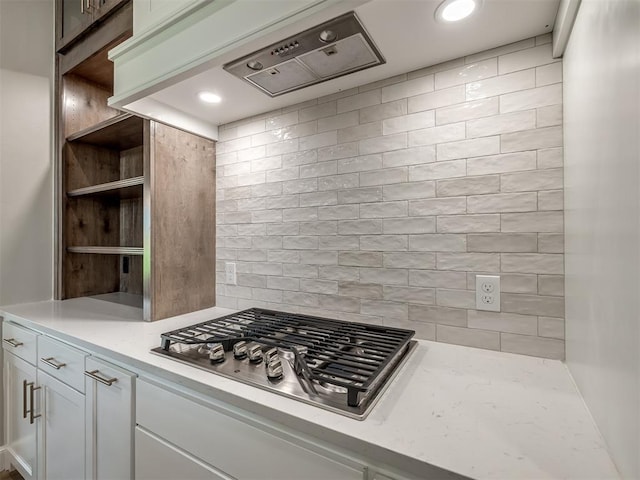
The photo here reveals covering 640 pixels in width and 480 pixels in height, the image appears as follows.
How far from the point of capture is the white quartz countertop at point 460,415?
1.71 ft

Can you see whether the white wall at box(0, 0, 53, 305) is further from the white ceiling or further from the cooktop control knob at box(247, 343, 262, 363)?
the cooktop control knob at box(247, 343, 262, 363)

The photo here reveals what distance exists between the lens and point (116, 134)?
1745 mm

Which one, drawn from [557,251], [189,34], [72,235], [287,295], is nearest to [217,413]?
[287,295]

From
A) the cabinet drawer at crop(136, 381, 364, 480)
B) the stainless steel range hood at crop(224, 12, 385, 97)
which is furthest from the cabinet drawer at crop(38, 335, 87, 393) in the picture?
the stainless steel range hood at crop(224, 12, 385, 97)

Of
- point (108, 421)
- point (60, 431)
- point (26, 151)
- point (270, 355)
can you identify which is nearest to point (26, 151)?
point (26, 151)

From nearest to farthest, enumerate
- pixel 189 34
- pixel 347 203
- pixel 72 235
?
pixel 189 34 < pixel 347 203 < pixel 72 235

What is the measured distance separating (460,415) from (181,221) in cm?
135

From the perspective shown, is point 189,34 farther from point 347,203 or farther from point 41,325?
point 41,325

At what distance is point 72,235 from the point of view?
190cm

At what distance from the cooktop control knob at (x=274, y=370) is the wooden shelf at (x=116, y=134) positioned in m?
1.34

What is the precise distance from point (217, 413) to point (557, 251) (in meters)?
1.04

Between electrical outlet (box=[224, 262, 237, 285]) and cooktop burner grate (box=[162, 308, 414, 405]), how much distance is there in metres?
0.27

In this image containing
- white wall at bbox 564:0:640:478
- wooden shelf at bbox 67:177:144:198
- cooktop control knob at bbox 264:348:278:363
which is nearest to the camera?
white wall at bbox 564:0:640:478

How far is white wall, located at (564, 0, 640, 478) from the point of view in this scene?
0.45 metres
